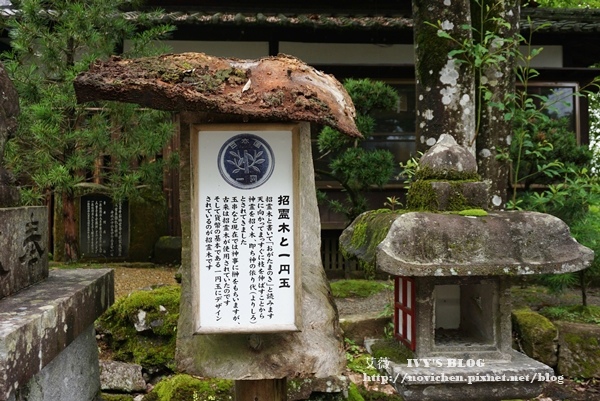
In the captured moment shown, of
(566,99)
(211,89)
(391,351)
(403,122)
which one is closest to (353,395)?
(391,351)

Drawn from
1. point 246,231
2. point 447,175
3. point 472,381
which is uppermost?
point 447,175

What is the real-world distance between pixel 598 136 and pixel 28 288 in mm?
16590

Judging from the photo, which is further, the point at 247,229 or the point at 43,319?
the point at 247,229

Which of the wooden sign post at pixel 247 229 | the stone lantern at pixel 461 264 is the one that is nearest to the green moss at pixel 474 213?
the stone lantern at pixel 461 264

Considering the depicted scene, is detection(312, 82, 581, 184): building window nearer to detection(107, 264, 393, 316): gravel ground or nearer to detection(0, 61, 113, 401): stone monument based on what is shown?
detection(107, 264, 393, 316): gravel ground

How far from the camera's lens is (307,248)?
2.69 meters

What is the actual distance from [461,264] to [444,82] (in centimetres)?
255

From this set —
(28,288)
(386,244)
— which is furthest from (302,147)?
(28,288)

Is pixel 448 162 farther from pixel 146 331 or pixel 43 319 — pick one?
pixel 146 331

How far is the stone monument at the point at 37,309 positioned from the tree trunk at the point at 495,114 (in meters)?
3.81

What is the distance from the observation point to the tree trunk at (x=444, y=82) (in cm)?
500

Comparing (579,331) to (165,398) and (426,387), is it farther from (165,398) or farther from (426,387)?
(165,398)

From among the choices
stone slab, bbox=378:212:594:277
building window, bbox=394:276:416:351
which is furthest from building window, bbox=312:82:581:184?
stone slab, bbox=378:212:594:277

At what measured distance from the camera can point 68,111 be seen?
632cm
